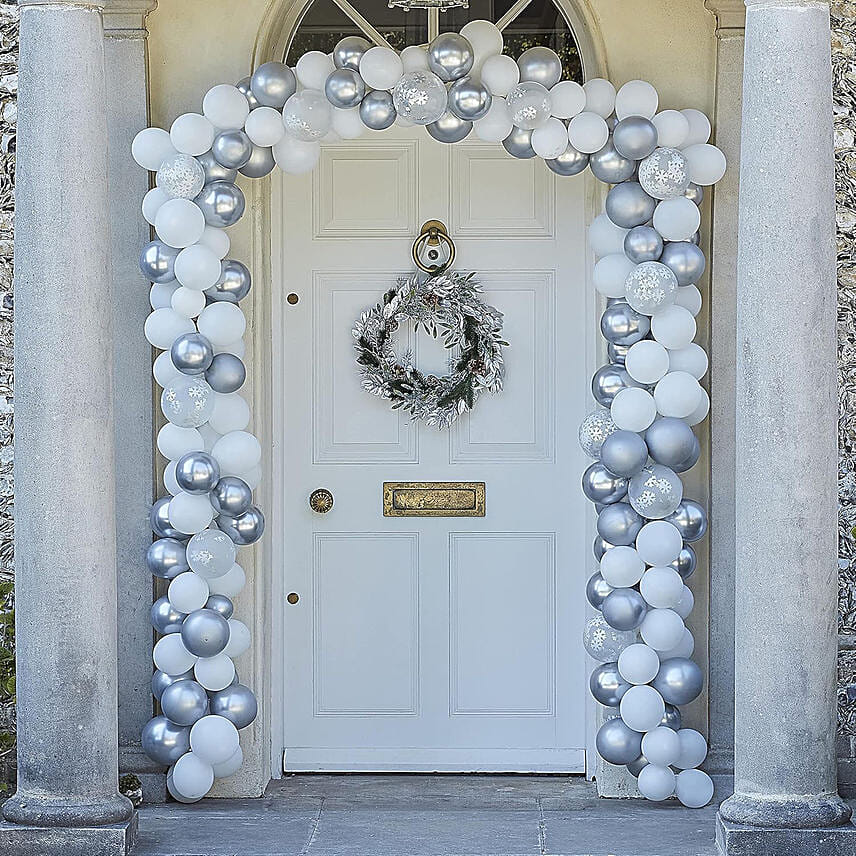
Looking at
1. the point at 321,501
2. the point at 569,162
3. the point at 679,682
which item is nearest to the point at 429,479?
the point at 321,501

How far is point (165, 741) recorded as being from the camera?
15.3ft

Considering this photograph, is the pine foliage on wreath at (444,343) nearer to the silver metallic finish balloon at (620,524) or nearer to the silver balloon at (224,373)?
the silver balloon at (224,373)

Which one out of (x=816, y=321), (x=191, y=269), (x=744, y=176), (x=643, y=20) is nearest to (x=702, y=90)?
(x=643, y=20)

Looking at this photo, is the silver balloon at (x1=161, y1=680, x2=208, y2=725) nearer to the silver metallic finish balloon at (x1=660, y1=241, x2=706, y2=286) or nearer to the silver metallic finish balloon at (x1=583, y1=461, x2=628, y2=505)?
the silver metallic finish balloon at (x1=583, y1=461, x2=628, y2=505)

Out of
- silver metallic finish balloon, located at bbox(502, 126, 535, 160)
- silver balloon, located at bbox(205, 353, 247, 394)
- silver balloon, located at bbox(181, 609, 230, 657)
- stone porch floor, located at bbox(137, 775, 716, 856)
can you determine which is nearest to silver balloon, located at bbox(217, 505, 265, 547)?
silver balloon, located at bbox(181, 609, 230, 657)

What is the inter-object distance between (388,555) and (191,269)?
1.40 metres

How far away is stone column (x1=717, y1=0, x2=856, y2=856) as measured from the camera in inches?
152

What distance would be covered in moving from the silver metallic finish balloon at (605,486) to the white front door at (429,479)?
51 centimetres

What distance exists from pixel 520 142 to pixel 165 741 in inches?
95.6

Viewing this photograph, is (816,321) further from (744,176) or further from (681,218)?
(681,218)

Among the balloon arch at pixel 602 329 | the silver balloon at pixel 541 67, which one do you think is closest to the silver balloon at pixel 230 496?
the balloon arch at pixel 602 329

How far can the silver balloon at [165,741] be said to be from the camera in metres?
4.65

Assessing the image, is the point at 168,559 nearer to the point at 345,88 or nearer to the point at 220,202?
the point at 220,202

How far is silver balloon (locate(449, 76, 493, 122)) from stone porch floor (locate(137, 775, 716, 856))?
2428 mm
